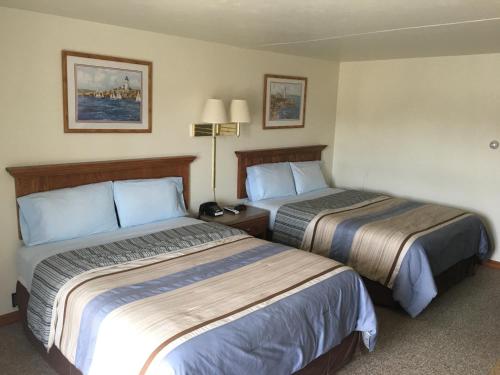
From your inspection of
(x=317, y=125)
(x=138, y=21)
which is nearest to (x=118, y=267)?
(x=138, y=21)

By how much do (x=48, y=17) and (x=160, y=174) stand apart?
53.4 inches

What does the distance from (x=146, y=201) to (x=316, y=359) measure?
5.46 ft

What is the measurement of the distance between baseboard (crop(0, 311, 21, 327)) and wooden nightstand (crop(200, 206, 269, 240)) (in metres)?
1.51

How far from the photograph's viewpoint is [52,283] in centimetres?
217

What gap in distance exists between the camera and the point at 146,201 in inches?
122

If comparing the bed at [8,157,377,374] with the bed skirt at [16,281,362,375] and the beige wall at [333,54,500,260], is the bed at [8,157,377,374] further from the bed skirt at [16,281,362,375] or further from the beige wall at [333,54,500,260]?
the beige wall at [333,54,500,260]

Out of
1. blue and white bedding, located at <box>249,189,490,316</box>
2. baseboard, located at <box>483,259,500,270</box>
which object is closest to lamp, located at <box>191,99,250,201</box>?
blue and white bedding, located at <box>249,189,490,316</box>

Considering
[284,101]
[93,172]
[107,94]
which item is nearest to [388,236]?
[284,101]

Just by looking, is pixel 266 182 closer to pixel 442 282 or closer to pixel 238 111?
pixel 238 111

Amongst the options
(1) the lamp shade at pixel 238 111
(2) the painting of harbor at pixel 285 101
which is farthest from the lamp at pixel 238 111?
(2) the painting of harbor at pixel 285 101

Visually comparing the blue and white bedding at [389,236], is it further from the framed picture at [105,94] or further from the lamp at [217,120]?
the framed picture at [105,94]

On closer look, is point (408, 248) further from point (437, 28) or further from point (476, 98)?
point (476, 98)

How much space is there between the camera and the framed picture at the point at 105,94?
2836 millimetres

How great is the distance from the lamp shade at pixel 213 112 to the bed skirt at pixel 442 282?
1.75 meters
